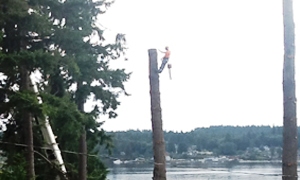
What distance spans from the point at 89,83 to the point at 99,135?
8.85ft

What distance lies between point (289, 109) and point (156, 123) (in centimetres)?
230

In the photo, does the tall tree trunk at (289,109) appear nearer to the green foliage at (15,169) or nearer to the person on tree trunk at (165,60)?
the person on tree trunk at (165,60)

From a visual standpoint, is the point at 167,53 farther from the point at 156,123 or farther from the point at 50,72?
the point at 50,72

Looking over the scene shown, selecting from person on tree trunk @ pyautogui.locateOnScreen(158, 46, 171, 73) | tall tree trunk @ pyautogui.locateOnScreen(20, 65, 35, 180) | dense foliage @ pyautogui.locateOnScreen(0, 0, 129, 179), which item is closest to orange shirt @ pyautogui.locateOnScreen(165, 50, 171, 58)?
person on tree trunk @ pyautogui.locateOnScreen(158, 46, 171, 73)

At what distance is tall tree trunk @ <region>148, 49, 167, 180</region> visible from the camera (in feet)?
31.5

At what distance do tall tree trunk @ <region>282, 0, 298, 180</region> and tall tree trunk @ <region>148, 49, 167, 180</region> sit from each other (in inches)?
84.6

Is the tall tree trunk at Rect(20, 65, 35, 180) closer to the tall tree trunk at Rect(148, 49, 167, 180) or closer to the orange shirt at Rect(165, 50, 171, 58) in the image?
the tall tree trunk at Rect(148, 49, 167, 180)

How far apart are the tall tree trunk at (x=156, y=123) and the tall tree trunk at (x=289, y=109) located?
2149mm

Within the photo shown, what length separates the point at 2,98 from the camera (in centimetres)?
1534

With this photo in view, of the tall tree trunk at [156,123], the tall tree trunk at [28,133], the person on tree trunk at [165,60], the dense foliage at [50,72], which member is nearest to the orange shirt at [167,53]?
the person on tree trunk at [165,60]

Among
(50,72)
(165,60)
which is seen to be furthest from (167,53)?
(50,72)

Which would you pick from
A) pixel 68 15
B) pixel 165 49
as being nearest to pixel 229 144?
pixel 68 15

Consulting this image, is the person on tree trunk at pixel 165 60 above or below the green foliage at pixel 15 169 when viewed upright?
above

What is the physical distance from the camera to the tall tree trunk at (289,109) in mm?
8359
